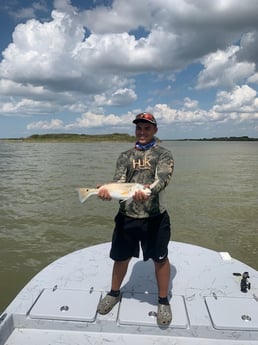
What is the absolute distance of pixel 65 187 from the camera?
61.5ft

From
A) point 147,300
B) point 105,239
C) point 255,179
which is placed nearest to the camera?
point 147,300

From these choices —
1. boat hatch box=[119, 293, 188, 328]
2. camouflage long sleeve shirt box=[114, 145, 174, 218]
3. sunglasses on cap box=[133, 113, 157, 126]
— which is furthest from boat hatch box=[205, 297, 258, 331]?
sunglasses on cap box=[133, 113, 157, 126]

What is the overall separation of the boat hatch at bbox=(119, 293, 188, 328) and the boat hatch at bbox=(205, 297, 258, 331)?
1.14 ft

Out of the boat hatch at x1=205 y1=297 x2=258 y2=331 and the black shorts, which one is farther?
the black shorts

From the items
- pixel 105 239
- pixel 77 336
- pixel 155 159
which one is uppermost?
pixel 155 159

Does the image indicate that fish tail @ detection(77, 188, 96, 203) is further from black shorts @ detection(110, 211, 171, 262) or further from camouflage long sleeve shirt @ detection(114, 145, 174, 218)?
black shorts @ detection(110, 211, 171, 262)

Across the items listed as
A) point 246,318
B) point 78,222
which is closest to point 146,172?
point 246,318

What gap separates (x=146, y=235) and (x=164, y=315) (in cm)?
Answer: 93

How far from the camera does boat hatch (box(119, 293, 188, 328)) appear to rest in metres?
3.88

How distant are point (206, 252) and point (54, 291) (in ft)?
9.30

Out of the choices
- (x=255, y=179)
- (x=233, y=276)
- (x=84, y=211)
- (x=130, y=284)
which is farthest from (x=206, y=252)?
(x=255, y=179)

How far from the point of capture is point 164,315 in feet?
12.9

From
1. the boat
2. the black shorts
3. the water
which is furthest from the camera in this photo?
the water

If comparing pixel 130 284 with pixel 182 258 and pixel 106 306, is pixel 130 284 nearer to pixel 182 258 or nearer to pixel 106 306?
pixel 106 306
